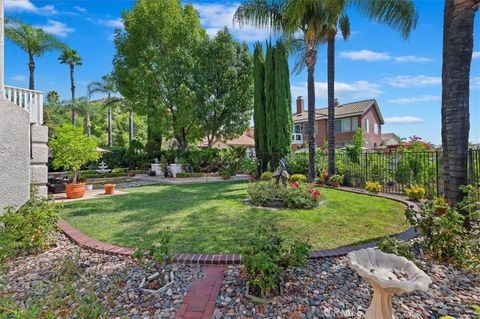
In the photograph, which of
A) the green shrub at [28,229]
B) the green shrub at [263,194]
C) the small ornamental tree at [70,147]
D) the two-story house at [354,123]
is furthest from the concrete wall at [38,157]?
the two-story house at [354,123]

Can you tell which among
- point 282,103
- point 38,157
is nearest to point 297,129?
point 282,103

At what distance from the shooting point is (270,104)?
16.8m

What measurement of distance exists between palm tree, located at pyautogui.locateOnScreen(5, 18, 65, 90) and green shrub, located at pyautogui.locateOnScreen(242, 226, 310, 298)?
28302 millimetres

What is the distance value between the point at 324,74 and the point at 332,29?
2.13 metres

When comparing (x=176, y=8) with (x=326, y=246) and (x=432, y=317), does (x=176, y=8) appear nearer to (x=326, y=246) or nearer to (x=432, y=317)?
(x=326, y=246)

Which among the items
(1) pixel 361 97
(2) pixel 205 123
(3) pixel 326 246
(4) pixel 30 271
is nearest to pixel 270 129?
(2) pixel 205 123

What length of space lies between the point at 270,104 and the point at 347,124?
16.9m

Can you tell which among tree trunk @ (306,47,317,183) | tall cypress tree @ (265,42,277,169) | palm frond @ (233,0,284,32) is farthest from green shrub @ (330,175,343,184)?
palm frond @ (233,0,284,32)

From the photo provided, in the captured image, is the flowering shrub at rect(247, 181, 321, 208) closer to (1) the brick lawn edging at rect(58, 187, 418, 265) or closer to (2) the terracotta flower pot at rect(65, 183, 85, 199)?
(1) the brick lawn edging at rect(58, 187, 418, 265)

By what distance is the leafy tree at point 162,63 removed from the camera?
19.5 meters

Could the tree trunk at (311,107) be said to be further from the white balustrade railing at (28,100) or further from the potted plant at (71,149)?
the white balustrade railing at (28,100)

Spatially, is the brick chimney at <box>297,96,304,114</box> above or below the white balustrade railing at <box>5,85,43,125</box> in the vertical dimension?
above

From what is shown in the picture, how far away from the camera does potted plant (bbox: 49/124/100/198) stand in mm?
10297

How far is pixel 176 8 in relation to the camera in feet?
71.3
